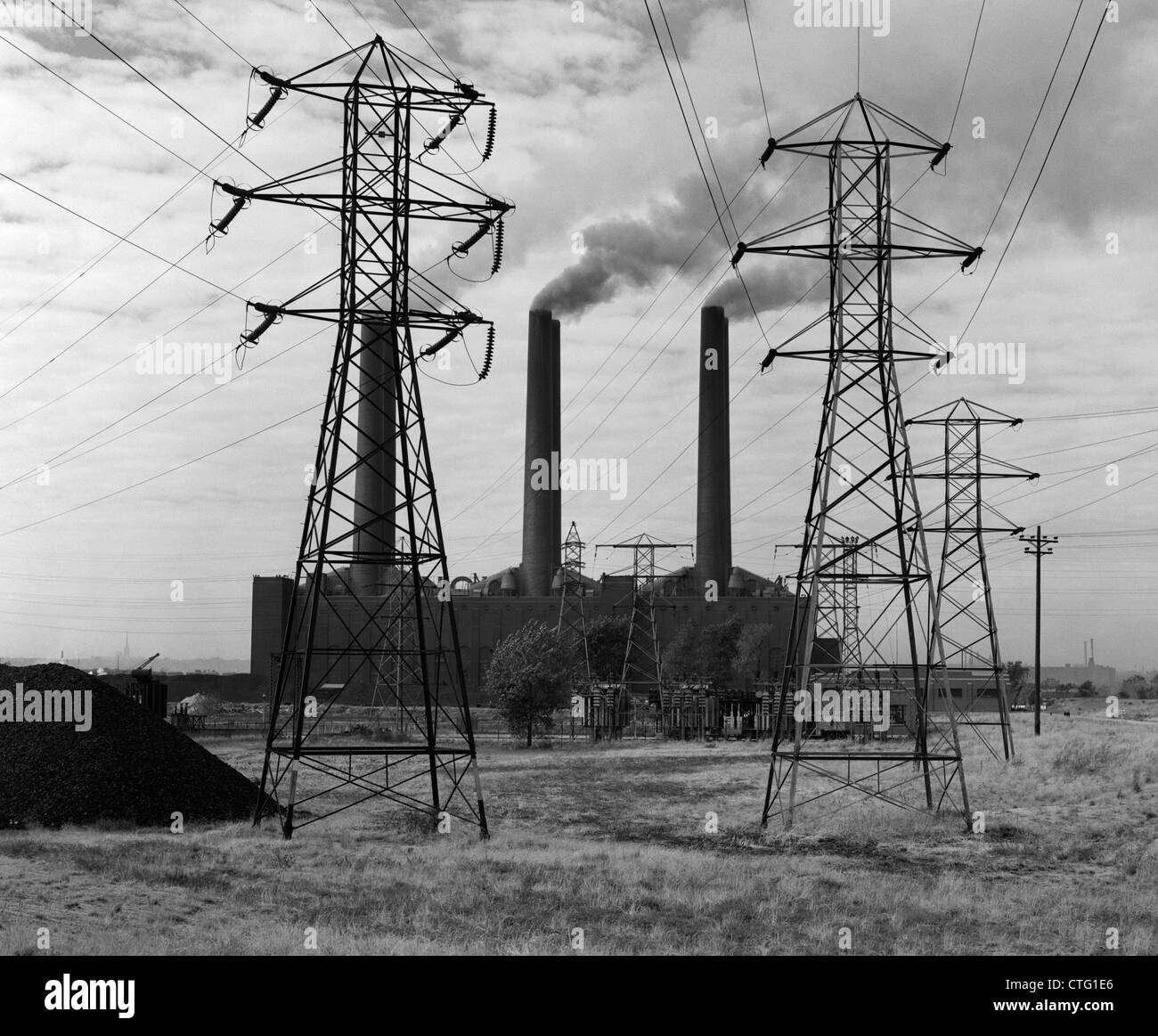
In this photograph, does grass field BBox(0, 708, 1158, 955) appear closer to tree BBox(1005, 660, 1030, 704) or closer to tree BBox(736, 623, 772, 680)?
tree BBox(736, 623, 772, 680)

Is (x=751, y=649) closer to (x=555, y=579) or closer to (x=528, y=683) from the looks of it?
(x=555, y=579)

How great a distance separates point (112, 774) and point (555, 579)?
65872mm

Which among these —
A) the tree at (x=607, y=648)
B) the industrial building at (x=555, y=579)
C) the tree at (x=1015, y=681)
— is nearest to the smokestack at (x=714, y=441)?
the industrial building at (x=555, y=579)

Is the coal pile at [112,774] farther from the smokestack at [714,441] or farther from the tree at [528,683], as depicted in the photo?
the smokestack at [714,441]

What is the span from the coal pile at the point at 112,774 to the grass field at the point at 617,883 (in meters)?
0.99

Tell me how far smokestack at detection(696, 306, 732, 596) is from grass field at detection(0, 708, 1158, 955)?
176 feet

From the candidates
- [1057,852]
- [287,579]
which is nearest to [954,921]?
[1057,852]

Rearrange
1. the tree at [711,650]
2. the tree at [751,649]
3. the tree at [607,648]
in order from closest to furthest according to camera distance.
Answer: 1. the tree at [607,648]
2. the tree at [711,650]
3. the tree at [751,649]

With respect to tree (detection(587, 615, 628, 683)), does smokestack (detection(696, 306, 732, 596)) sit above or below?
above

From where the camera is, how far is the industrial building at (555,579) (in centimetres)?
8081

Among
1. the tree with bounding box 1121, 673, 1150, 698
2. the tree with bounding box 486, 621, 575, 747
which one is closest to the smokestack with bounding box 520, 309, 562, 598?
the tree with bounding box 486, 621, 575, 747

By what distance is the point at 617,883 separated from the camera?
16.6 meters

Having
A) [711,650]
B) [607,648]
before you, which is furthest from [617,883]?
[711,650]

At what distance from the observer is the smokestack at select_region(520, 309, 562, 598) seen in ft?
263
